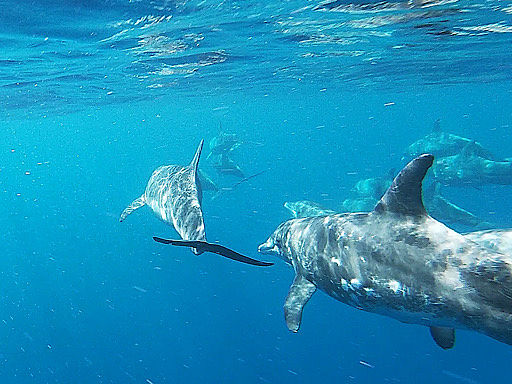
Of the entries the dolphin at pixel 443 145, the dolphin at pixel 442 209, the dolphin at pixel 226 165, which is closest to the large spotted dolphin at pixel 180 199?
the dolphin at pixel 442 209

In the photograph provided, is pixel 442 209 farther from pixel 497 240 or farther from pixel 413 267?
pixel 413 267

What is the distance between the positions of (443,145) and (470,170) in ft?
8.84

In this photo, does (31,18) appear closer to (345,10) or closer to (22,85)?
(345,10)

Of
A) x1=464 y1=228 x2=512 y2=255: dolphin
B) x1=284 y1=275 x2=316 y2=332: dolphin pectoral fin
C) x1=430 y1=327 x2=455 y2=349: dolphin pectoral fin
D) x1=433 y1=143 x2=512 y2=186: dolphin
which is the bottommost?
x1=433 y1=143 x2=512 y2=186: dolphin

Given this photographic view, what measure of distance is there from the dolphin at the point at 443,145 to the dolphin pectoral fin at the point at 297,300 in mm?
17121

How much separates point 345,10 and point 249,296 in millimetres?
13009

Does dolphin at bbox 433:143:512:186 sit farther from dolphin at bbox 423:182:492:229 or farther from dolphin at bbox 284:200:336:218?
dolphin at bbox 284:200:336:218

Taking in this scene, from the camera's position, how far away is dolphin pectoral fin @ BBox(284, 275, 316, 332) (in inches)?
303

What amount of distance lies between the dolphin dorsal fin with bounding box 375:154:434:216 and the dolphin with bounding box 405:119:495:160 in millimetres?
18106

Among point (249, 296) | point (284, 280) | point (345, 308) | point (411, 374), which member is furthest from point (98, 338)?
point (411, 374)

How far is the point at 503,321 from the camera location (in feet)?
14.2

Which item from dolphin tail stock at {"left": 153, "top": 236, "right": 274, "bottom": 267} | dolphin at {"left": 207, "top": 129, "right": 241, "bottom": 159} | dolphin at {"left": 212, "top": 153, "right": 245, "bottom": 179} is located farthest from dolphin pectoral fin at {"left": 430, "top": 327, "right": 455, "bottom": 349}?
dolphin at {"left": 207, "top": 129, "right": 241, "bottom": 159}

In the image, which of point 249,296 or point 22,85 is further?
point 22,85

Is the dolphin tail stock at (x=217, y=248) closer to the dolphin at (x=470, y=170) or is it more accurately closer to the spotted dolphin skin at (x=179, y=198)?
the spotted dolphin skin at (x=179, y=198)
